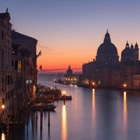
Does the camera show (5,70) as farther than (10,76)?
No

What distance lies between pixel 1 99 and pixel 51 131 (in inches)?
221

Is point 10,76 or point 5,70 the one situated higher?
point 5,70

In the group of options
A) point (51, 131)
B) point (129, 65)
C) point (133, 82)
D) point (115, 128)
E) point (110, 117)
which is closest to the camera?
point (51, 131)

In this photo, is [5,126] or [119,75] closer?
[5,126]

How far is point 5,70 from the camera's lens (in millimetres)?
34750

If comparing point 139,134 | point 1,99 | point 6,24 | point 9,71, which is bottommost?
point 139,134

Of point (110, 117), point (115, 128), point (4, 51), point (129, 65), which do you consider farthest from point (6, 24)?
point (129, 65)

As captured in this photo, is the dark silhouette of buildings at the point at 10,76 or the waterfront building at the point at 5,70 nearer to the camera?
the waterfront building at the point at 5,70

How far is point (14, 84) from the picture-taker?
41.3 meters

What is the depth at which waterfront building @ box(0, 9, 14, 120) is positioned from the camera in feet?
109

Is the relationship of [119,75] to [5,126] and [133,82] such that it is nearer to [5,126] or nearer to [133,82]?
[133,82]

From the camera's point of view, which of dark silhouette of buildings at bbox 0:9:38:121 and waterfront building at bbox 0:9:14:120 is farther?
dark silhouette of buildings at bbox 0:9:38:121

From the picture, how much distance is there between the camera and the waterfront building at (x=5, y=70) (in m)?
33.2

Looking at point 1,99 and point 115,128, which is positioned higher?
point 1,99
